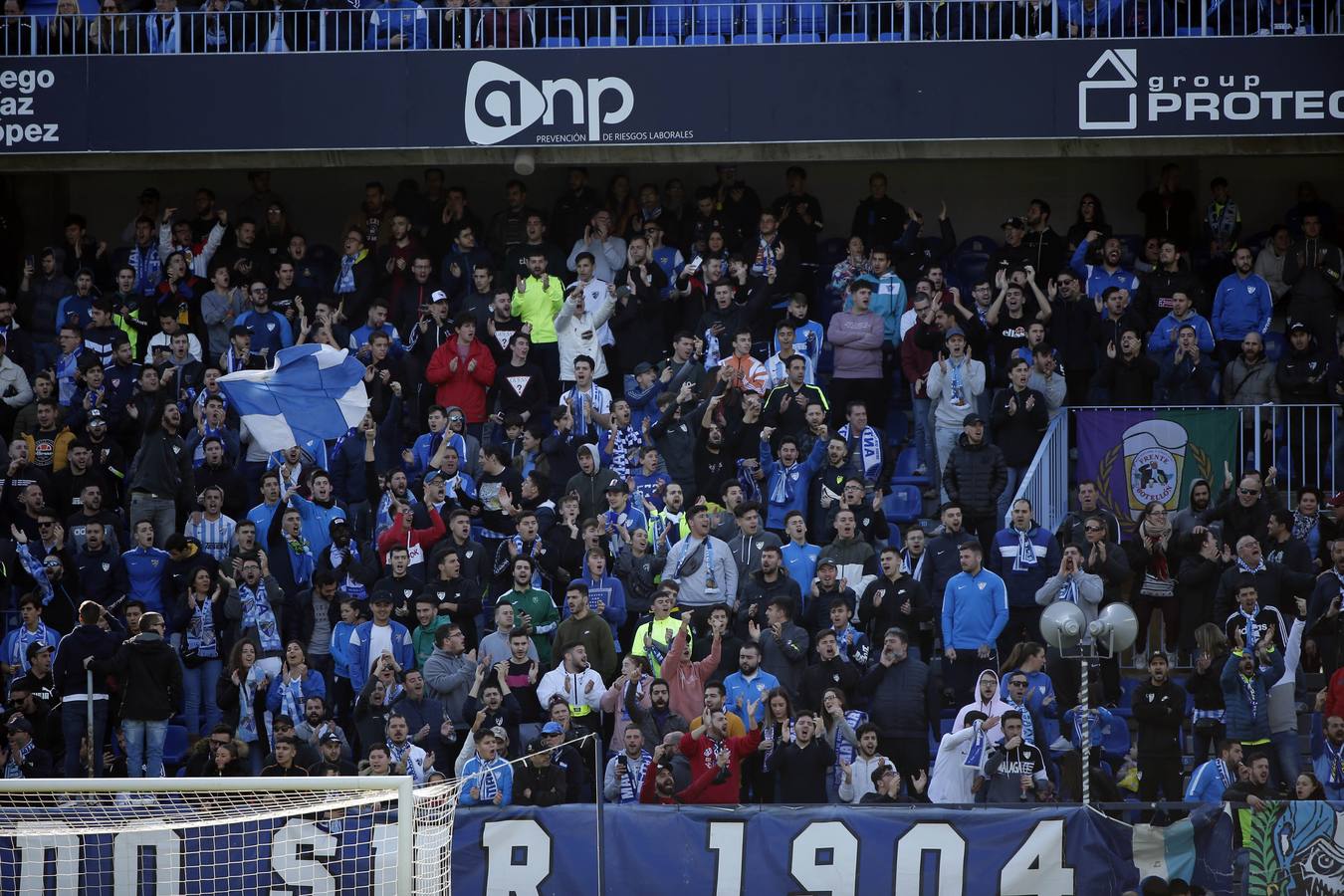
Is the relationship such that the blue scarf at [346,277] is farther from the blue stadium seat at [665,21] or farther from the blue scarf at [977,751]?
the blue scarf at [977,751]

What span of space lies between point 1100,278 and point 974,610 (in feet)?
15.4

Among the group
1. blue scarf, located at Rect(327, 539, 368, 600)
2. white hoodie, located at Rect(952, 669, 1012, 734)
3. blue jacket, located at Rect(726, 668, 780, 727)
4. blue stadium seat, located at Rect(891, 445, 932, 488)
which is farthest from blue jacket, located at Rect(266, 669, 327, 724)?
blue stadium seat, located at Rect(891, 445, 932, 488)

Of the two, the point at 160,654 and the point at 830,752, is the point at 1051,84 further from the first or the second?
the point at 160,654

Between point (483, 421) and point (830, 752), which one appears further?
point (483, 421)

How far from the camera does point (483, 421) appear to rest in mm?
18562

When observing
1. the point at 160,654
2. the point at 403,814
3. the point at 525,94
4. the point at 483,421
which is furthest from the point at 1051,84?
the point at 403,814

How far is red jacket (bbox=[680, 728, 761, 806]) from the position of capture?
46.8 ft

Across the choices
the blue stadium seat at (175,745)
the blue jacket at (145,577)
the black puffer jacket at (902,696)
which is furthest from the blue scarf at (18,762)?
the black puffer jacket at (902,696)

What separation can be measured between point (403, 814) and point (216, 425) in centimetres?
823

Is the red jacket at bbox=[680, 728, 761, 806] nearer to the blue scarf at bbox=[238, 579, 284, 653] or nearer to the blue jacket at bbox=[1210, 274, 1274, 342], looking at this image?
the blue scarf at bbox=[238, 579, 284, 653]

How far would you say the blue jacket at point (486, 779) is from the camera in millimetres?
14359

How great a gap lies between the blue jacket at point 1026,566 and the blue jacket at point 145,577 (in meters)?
7.09

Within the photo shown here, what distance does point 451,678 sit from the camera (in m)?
15.4

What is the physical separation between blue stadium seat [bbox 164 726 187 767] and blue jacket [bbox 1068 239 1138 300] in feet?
29.7
